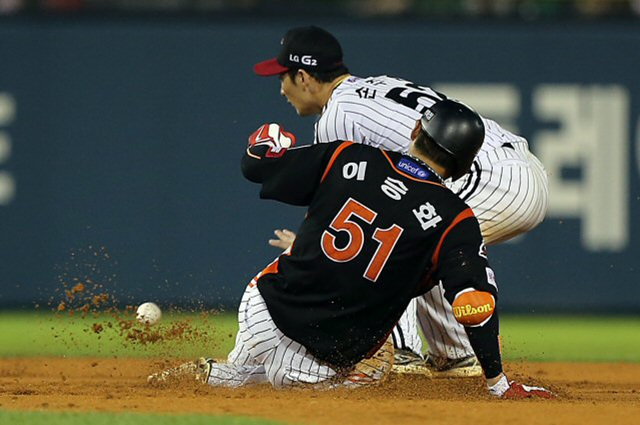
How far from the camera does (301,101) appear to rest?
5.89 metres

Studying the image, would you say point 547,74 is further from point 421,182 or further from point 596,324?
point 421,182

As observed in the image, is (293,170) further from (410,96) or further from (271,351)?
(410,96)

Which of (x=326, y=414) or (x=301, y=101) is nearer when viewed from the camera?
(x=326, y=414)

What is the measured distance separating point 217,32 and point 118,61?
0.86m

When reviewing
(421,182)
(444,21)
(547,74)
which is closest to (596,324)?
(547,74)

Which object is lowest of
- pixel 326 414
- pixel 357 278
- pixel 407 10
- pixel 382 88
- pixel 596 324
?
pixel 596 324

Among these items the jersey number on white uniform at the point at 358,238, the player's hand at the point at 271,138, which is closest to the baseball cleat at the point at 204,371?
the jersey number on white uniform at the point at 358,238

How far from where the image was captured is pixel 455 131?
476 centimetres

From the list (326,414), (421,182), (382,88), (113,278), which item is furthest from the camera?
(113,278)

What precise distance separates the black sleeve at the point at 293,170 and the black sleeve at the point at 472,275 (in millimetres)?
583

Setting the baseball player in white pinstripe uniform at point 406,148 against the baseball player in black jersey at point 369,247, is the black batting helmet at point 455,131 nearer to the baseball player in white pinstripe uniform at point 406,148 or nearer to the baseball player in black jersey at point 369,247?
the baseball player in black jersey at point 369,247

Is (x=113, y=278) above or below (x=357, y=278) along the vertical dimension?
below

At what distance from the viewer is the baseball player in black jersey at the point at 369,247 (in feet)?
15.3

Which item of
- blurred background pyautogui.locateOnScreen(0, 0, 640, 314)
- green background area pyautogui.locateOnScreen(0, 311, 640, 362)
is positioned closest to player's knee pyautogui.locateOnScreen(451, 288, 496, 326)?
green background area pyautogui.locateOnScreen(0, 311, 640, 362)
